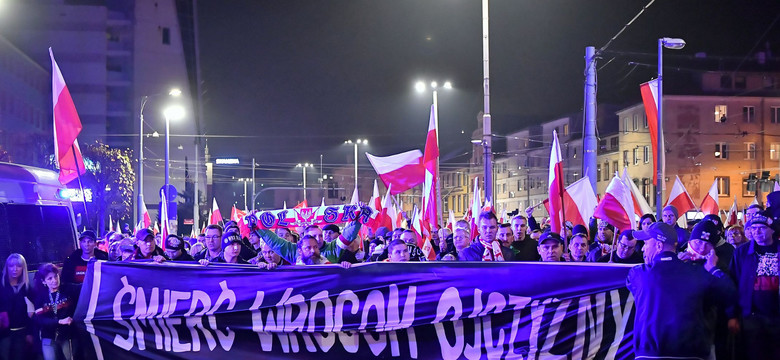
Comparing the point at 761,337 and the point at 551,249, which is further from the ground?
the point at 551,249

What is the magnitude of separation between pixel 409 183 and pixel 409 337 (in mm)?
7428

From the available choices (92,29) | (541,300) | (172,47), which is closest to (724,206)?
(172,47)

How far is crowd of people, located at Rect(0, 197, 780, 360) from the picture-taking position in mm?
5535

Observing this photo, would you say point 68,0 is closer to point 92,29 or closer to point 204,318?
point 92,29

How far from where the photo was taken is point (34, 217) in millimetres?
10641

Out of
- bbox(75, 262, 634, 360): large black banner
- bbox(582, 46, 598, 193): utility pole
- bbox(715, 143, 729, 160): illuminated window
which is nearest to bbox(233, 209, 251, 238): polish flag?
bbox(75, 262, 634, 360): large black banner

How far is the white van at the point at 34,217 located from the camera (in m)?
9.98

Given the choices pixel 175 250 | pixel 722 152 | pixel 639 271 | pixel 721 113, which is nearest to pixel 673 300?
pixel 639 271

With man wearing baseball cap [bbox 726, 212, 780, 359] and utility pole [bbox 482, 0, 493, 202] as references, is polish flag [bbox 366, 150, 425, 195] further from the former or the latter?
man wearing baseball cap [bbox 726, 212, 780, 359]

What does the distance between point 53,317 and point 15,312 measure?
1.37ft

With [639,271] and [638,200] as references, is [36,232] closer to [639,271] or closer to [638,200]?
Answer: [639,271]

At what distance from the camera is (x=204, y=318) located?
7.87 m

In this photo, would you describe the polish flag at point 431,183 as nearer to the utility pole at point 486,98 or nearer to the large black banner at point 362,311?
the utility pole at point 486,98

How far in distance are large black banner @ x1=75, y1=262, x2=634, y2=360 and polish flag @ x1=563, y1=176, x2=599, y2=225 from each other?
6.62 meters
